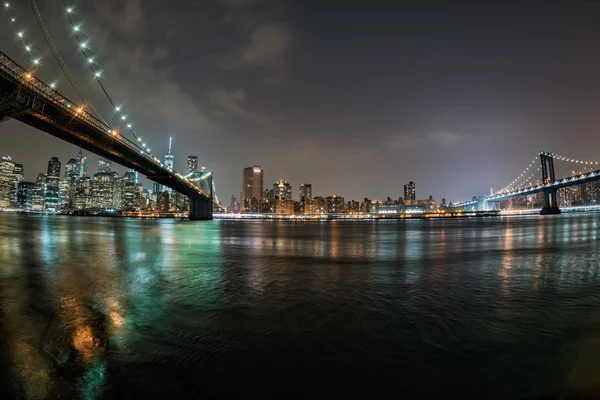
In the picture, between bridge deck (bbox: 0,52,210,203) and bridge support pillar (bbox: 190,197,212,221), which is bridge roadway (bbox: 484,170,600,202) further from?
bridge deck (bbox: 0,52,210,203)

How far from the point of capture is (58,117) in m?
36.6

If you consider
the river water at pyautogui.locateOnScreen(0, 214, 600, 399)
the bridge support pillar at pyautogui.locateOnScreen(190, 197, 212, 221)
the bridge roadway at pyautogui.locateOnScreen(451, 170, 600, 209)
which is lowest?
the river water at pyautogui.locateOnScreen(0, 214, 600, 399)

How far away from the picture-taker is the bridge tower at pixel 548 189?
12412 centimetres

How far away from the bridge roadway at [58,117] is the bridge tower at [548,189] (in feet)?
419

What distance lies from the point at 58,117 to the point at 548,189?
13932 cm

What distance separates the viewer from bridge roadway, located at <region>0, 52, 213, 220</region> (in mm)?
27219

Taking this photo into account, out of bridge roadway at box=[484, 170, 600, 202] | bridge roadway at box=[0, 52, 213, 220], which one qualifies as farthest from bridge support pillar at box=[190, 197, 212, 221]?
bridge roadway at box=[484, 170, 600, 202]

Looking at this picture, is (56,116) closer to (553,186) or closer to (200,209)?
(200,209)

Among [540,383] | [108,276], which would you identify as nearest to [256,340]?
[540,383]

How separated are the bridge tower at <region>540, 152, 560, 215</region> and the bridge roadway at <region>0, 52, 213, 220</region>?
12773 cm

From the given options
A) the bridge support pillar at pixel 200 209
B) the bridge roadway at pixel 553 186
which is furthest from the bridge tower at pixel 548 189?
the bridge support pillar at pixel 200 209

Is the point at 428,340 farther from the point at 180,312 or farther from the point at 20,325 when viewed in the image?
the point at 20,325

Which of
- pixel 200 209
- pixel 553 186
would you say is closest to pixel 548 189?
pixel 553 186

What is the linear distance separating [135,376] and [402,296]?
6452 mm
